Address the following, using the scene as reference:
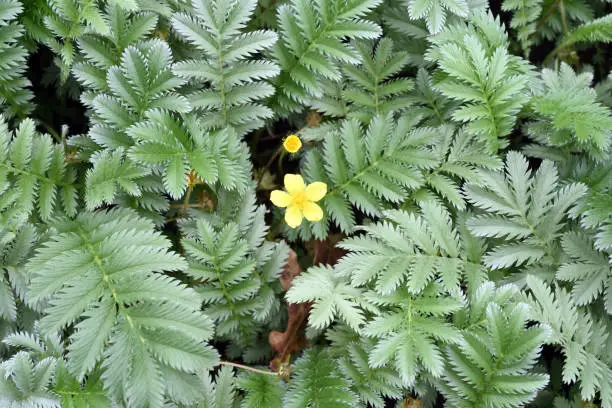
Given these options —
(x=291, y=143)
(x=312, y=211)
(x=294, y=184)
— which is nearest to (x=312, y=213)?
(x=312, y=211)

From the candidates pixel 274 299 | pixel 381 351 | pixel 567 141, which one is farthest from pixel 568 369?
pixel 274 299

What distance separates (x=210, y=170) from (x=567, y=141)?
1305 mm

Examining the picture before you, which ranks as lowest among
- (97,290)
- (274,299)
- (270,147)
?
(274,299)

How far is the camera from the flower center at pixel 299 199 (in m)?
2.03

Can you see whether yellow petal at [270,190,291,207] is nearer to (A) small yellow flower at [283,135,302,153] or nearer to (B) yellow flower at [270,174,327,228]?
(B) yellow flower at [270,174,327,228]

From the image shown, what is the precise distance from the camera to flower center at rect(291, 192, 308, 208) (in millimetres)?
2025

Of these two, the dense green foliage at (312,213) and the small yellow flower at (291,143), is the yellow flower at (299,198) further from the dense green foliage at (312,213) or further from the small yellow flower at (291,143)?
the small yellow flower at (291,143)

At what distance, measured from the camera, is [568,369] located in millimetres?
1803

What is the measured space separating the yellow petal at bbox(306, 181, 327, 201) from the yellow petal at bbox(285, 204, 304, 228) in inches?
2.6

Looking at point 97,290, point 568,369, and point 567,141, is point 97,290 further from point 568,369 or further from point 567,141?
point 567,141

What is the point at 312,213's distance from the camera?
2.01 metres

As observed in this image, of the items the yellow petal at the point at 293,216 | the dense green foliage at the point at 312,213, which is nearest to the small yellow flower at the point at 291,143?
the dense green foliage at the point at 312,213

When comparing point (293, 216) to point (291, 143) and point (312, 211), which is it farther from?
A: point (291, 143)

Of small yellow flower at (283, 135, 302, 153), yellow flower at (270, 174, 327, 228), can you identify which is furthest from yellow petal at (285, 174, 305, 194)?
small yellow flower at (283, 135, 302, 153)
